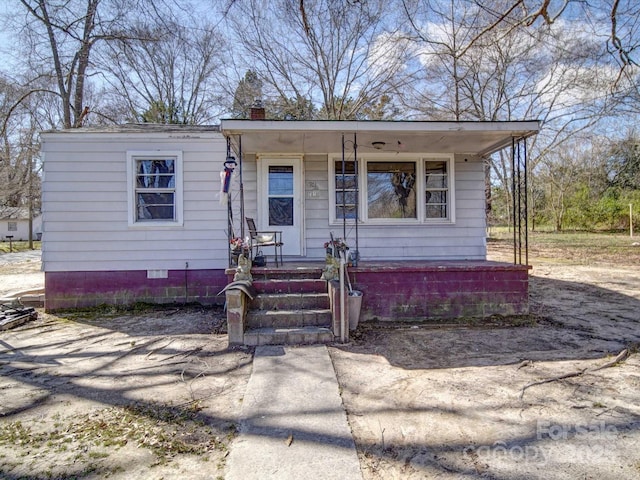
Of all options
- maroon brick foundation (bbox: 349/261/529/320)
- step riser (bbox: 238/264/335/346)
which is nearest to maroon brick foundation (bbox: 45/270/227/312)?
step riser (bbox: 238/264/335/346)

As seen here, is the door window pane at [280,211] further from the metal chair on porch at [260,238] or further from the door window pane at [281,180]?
the metal chair on porch at [260,238]

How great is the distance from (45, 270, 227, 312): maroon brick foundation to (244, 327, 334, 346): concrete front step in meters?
2.30

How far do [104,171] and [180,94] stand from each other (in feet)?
45.2

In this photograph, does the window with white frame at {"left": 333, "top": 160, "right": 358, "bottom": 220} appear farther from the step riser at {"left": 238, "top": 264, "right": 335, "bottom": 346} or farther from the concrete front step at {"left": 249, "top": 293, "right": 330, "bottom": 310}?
the concrete front step at {"left": 249, "top": 293, "right": 330, "bottom": 310}

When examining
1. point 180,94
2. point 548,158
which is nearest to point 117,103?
point 180,94

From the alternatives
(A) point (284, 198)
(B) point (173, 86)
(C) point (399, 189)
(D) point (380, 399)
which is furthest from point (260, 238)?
(B) point (173, 86)

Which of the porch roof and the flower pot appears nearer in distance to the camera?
the flower pot

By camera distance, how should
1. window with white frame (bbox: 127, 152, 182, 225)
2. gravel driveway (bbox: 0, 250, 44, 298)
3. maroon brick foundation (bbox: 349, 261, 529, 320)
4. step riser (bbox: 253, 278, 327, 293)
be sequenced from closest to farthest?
step riser (bbox: 253, 278, 327, 293) → maroon brick foundation (bbox: 349, 261, 529, 320) → window with white frame (bbox: 127, 152, 182, 225) → gravel driveway (bbox: 0, 250, 44, 298)

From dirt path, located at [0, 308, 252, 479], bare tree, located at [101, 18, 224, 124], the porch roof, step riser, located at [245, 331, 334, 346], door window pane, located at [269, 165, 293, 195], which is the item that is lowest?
dirt path, located at [0, 308, 252, 479]

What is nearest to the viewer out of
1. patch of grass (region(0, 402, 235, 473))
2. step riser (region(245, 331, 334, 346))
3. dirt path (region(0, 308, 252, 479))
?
dirt path (region(0, 308, 252, 479))

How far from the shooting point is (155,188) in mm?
6148

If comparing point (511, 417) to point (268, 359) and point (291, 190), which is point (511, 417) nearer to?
point (268, 359)

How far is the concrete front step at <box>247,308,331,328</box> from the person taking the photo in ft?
14.4

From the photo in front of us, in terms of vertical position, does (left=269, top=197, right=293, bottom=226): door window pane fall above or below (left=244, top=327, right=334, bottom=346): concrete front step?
A: above
